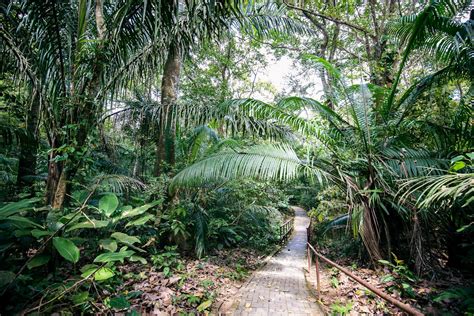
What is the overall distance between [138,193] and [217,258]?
2.26 meters

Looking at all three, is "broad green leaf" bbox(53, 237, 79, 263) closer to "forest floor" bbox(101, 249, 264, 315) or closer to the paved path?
"forest floor" bbox(101, 249, 264, 315)

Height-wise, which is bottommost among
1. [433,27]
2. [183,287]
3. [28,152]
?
[183,287]

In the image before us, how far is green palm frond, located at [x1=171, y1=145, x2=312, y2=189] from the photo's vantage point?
396cm

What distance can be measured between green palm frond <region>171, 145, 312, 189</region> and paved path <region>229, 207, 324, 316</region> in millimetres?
1784

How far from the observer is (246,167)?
13.1 feet

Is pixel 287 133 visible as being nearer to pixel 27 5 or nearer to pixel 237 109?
pixel 237 109

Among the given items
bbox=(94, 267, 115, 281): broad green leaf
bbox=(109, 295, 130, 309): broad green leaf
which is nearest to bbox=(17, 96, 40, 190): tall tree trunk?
bbox=(94, 267, 115, 281): broad green leaf

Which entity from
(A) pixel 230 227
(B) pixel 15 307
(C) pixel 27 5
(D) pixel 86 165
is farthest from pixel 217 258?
(C) pixel 27 5

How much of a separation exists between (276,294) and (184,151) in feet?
11.6

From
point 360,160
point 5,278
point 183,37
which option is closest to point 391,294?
point 360,160

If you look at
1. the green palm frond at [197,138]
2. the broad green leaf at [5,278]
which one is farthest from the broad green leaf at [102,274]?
the green palm frond at [197,138]

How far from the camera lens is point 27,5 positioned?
2.76 metres

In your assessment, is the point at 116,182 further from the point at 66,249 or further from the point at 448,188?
the point at 448,188

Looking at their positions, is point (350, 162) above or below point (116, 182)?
above
